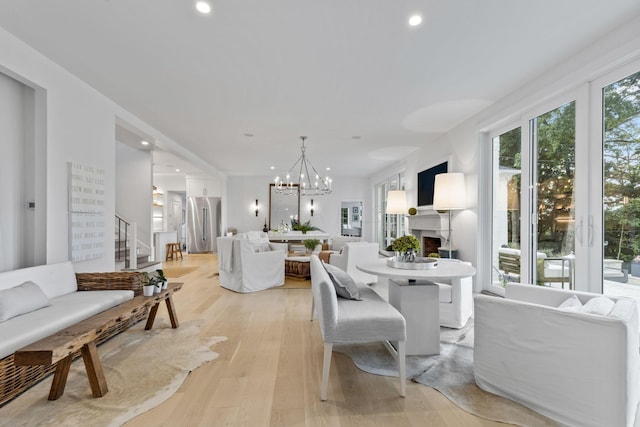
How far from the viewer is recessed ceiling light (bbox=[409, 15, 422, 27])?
2219 millimetres

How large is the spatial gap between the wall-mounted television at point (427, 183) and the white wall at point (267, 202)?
441 centimetres

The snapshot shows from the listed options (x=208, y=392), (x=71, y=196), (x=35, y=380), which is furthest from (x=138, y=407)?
(x=71, y=196)

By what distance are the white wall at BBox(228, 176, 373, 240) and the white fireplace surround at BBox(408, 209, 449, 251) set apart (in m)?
4.16

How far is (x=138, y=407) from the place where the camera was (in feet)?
6.05

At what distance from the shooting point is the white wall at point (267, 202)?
10.3m

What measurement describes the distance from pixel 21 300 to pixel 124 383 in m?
1.02

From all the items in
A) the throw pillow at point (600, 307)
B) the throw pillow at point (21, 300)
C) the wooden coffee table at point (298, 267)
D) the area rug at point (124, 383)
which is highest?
the throw pillow at point (600, 307)

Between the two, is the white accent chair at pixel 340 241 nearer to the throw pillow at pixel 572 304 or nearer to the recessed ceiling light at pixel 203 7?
the throw pillow at pixel 572 304

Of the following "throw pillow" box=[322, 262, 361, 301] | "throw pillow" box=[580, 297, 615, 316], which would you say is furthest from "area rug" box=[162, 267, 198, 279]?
"throw pillow" box=[580, 297, 615, 316]

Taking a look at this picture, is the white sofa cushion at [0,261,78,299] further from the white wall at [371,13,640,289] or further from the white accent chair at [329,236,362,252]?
the white wall at [371,13,640,289]

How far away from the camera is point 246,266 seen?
4738 millimetres

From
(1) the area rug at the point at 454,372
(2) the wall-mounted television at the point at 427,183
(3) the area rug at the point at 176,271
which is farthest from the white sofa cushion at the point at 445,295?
→ (3) the area rug at the point at 176,271

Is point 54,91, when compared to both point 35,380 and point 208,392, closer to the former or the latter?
point 35,380

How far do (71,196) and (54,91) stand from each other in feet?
3.43
